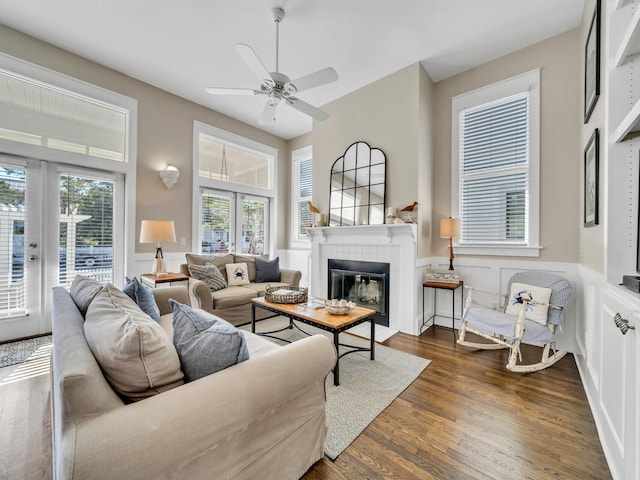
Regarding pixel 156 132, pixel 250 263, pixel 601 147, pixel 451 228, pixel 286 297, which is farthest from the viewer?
pixel 250 263

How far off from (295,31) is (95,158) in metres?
2.78

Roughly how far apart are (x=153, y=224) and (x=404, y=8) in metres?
3.51

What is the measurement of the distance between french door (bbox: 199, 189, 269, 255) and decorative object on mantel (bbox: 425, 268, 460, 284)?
3.20 meters

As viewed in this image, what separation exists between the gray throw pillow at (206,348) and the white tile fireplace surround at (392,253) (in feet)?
8.46

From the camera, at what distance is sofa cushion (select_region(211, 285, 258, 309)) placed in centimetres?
327

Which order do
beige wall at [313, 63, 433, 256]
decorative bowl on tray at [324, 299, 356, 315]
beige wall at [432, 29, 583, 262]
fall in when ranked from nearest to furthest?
decorative bowl on tray at [324, 299, 356, 315], beige wall at [432, 29, 583, 262], beige wall at [313, 63, 433, 256]

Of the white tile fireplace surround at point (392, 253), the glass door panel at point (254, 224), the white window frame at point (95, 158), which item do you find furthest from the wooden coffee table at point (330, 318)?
the glass door panel at point (254, 224)

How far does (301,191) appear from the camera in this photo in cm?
560

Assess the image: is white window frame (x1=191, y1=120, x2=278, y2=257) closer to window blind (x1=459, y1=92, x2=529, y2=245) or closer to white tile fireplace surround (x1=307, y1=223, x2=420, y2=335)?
white tile fireplace surround (x1=307, y1=223, x2=420, y2=335)

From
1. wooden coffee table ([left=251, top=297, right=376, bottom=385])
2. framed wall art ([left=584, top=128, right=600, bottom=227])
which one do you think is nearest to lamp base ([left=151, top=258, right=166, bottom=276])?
wooden coffee table ([left=251, top=297, right=376, bottom=385])

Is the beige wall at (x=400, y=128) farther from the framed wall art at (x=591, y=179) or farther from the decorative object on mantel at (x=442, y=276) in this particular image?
the framed wall art at (x=591, y=179)

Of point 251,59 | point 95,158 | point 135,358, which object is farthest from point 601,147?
point 95,158

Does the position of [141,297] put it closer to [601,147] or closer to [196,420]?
[196,420]

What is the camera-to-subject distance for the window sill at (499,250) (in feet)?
9.79
